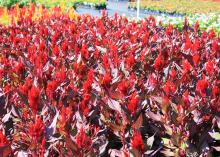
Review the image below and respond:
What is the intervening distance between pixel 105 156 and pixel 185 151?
1.45 feet

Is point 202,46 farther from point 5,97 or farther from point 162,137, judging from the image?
point 5,97

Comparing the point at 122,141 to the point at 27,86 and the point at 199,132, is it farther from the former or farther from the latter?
the point at 27,86

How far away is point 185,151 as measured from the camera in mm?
2326

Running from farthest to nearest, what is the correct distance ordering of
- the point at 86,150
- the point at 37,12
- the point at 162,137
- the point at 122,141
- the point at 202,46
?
the point at 37,12 < the point at 202,46 < the point at 162,137 < the point at 122,141 < the point at 86,150

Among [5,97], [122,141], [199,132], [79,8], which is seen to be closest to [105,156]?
[122,141]

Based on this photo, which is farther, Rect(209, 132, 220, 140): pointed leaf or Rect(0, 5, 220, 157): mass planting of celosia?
Rect(209, 132, 220, 140): pointed leaf

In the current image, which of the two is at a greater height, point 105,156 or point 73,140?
point 73,140

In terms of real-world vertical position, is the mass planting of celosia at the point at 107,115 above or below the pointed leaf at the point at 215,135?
above

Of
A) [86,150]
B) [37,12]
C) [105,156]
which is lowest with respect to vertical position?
[37,12]

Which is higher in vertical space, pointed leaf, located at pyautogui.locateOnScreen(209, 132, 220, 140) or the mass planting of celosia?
the mass planting of celosia

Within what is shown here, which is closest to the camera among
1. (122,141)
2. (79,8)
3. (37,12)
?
(122,141)

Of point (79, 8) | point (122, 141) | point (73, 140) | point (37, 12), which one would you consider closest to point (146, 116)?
point (122, 141)

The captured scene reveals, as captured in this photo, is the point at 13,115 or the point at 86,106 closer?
the point at 86,106

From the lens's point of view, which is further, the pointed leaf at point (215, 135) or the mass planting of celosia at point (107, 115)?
the pointed leaf at point (215, 135)
